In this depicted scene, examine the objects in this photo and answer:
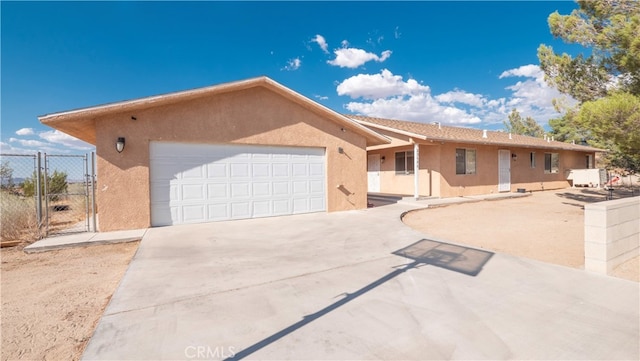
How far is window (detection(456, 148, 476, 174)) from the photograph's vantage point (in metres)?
14.4

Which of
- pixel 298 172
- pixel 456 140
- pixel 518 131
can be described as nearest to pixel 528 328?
pixel 298 172

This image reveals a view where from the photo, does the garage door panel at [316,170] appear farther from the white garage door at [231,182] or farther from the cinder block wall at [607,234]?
the cinder block wall at [607,234]

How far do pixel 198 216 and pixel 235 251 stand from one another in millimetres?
3349

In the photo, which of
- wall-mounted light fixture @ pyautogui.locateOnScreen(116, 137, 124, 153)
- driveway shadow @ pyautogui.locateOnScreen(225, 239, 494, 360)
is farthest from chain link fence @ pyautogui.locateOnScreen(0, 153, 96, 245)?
driveway shadow @ pyautogui.locateOnScreen(225, 239, 494, 360)

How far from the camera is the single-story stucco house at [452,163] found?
45.0ft

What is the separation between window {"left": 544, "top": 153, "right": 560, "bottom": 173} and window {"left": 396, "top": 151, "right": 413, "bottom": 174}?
35.4 ft

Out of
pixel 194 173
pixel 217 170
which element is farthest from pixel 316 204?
pixel 194 173

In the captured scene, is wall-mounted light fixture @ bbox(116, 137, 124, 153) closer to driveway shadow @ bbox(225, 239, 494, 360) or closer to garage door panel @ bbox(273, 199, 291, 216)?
garage door panel @ bbox(273, 199, 291, 216)

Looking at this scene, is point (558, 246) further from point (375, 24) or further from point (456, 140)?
point (375, 24)

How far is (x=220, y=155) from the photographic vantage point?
8430mm

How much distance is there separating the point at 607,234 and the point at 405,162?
37.2 ft

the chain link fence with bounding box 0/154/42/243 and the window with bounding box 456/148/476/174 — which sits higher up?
the window with bounding box 456/148/476/174

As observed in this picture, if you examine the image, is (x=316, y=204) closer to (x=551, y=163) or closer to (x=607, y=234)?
(x=607, y=234)

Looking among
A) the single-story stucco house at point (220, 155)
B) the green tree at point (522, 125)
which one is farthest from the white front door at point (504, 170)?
the green tree at point (522, 125)
